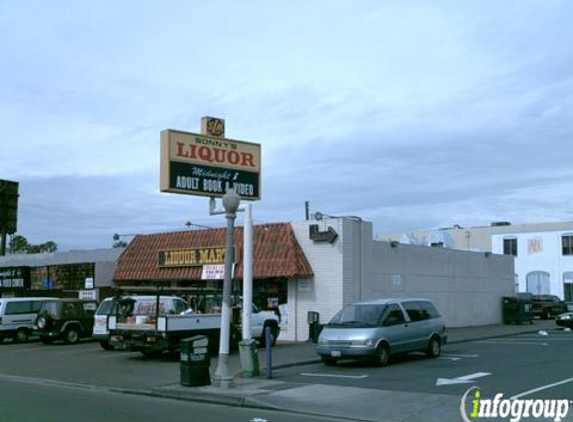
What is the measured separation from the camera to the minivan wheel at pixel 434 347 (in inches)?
796

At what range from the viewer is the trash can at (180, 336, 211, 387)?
15297 millimetres

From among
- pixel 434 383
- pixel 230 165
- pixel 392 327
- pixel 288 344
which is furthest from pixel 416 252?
pixel 434 383

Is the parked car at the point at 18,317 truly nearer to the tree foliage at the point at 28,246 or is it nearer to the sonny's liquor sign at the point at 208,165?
the sonny's liquor sign at the point at 208,165

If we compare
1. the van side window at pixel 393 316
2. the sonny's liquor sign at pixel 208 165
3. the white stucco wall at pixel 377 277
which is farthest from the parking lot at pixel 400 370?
the sonny's liquor sign at pixel 208 165

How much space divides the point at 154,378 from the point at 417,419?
8092mm

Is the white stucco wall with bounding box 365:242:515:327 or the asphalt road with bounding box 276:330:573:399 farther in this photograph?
the white stucco wall with bounding box 365:242:515:327

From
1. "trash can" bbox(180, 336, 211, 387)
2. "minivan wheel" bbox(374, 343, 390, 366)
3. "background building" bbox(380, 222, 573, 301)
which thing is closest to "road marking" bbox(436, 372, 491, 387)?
"minivan wheel" bbox(374, 343, 390, 366)

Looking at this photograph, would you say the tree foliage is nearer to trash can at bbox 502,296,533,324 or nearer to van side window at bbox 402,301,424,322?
trash can at bbox 502,296,533,324

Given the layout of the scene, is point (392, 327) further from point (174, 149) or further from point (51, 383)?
point (51, 383)

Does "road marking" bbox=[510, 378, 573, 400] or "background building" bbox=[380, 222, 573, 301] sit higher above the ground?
"background building" bbox=[380, 222, 573, 301]

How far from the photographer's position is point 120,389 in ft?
51.0

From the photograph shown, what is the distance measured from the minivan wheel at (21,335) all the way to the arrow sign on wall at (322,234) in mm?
13096

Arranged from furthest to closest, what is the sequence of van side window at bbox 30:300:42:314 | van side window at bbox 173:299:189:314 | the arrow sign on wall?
van side window at bbox 30:300:42:314, the arrow sign on wall, van side window at bbox 173:299:189:314

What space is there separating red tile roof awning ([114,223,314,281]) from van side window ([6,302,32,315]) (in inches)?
187
